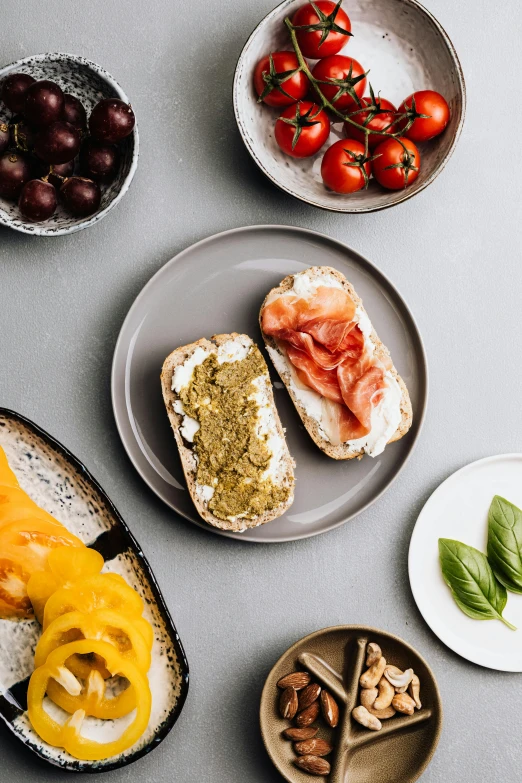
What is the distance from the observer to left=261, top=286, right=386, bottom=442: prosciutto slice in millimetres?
2469

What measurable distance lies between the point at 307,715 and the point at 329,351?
1360mm

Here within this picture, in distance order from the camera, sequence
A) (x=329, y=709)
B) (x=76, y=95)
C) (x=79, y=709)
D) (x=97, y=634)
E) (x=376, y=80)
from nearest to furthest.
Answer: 1. (x=97, y=634)
2. (x=79, y=709)
3. (x=329, y=709)
4. (x=76, y=95)
5. (x=376, y=80)

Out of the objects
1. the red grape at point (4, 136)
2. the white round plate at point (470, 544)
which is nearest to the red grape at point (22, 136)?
the red grape at point (4, 136)

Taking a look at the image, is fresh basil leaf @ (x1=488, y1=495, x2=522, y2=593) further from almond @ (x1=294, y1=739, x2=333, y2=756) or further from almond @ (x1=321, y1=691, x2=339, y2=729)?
almond @ (x1=294, y1=739, x2=333, y2=756)

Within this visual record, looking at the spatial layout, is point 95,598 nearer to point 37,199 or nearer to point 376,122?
point 37,199

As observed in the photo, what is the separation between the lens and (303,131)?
8.15 ft

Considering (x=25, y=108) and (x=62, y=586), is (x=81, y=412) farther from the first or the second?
(x=25, y=108)

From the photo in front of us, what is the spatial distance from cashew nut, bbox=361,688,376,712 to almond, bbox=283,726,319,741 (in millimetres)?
218

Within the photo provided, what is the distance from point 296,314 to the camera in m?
2.48

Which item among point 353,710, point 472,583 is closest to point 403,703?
point 353,710

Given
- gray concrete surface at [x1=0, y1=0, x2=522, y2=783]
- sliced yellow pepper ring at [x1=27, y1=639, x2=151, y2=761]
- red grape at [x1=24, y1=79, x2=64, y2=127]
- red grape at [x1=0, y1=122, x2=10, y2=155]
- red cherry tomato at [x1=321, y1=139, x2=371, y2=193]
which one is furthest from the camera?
gray concrete surface at [x1=0, y1=0, x2=522, y2=783]

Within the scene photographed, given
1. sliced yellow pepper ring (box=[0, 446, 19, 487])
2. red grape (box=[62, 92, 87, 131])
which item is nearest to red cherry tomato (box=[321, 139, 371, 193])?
red grape (box=[62, 92, 87, 131])

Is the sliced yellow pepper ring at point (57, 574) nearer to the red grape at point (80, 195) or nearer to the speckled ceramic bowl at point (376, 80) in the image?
the red grape at point (80, 195)

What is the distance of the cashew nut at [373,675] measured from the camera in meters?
2.47
